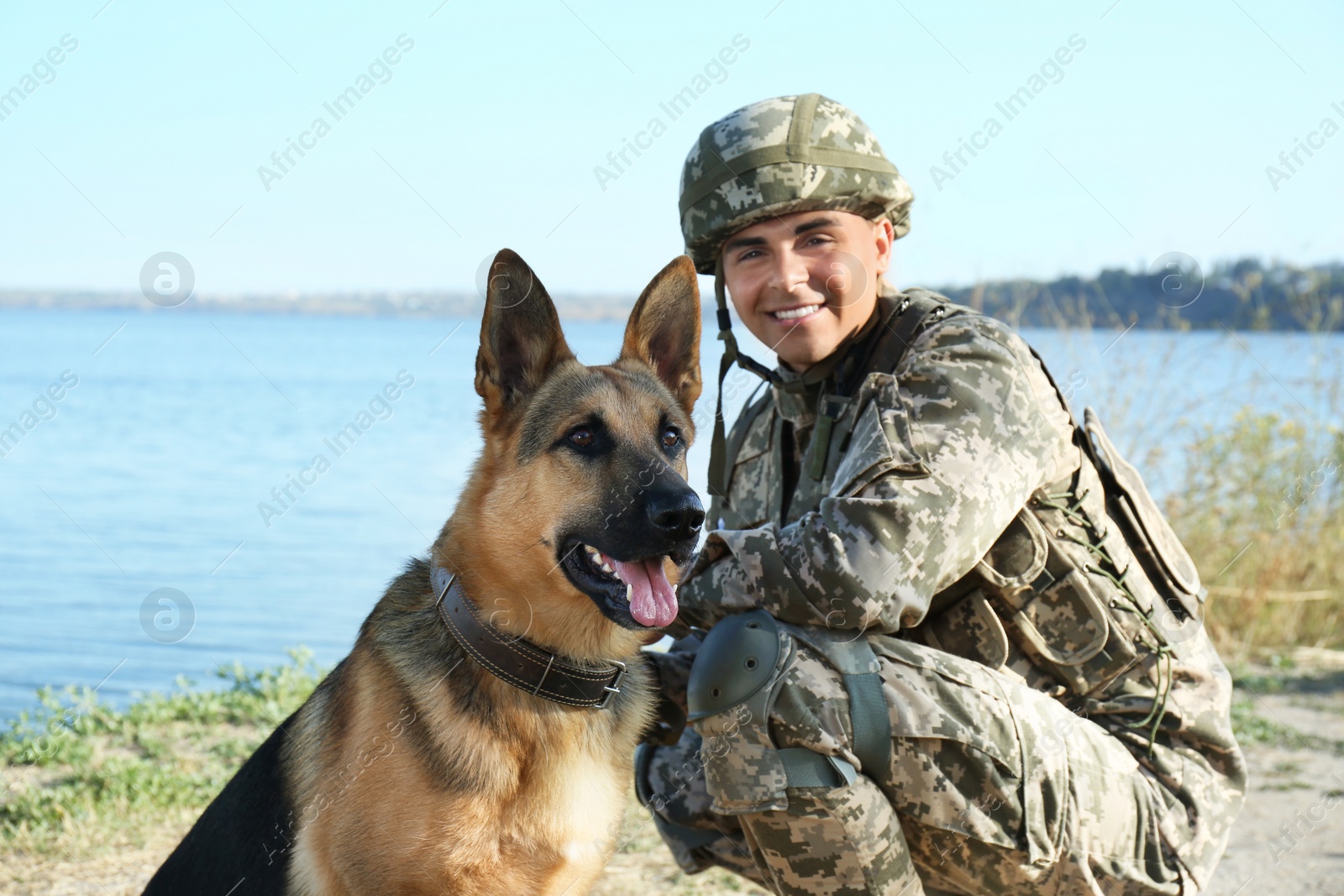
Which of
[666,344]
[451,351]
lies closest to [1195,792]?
[666,344]

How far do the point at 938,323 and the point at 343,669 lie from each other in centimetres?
205

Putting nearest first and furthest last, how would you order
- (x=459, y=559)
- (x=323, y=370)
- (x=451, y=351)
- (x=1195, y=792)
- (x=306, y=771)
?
(x=306, y=771), (x=459, y=559), (x=1195, y=792), (x=323, y=370), (x=451, y=351)

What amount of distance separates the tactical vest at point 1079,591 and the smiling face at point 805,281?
0.83 feet

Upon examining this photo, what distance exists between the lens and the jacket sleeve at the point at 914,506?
2.73 metres

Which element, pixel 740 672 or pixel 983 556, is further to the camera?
pixel 983 556

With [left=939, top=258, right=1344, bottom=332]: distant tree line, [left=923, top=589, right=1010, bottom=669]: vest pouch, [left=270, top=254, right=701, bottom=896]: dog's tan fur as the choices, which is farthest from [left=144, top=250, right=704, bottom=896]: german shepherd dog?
[left=939, top=258, right=1344, bottom=332]: distant tree line

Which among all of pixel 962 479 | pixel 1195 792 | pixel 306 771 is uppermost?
pixel 962 479

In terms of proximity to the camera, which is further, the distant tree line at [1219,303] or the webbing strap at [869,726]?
the distant tree line at [1219,303]

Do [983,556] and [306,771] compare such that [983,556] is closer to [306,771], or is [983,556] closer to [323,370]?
[306,771]

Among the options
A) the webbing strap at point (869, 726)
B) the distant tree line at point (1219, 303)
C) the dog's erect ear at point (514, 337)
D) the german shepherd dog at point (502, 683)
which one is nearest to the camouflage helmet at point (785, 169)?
the german shepherd dog at point (502, 683)

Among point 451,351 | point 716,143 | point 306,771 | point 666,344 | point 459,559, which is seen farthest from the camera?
point 451,351

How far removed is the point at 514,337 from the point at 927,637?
158 centimetres

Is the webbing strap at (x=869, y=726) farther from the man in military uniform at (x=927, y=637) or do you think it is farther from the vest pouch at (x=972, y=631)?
the vest pouch at (x=972, y=631)

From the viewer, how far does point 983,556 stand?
2979 millimetres
